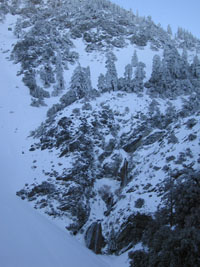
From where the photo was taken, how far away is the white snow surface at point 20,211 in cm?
851

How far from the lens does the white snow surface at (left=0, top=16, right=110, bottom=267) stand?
8.51 m

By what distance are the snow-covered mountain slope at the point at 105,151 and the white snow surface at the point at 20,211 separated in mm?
206

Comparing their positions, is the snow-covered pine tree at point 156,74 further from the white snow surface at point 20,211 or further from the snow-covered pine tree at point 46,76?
the snow-covered pine tree at point 46,76

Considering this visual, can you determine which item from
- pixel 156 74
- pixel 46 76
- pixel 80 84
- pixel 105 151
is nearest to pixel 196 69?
pixel 156 74

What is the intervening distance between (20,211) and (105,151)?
12.5 meters

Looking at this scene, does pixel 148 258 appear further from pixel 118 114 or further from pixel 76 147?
pixel 118 114

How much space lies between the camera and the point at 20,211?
12359 mm

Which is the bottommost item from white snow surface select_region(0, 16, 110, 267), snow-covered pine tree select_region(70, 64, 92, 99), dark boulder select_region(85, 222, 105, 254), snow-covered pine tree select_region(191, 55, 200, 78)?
dark boulder select_region(85, 222, 105, 254)

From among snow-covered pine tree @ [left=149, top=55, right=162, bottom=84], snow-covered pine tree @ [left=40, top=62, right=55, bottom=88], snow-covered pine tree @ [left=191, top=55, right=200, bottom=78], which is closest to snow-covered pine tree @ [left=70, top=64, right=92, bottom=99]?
snow-covered pine tree @ [left=40, top=62, right=55, bottom=88]

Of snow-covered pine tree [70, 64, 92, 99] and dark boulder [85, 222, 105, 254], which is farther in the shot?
snow-covered pine tree [70, 64, 92, 99]

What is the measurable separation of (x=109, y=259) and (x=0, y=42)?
69611mm

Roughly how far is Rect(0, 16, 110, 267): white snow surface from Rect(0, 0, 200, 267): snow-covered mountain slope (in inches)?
8.1

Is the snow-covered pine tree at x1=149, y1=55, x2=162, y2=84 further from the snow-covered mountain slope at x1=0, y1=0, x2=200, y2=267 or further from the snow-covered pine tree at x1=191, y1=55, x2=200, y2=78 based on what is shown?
the snow-covered pine tree at x1=191, y1=55, x2=200, y2=78

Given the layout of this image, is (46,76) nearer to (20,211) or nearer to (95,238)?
(20,211)
